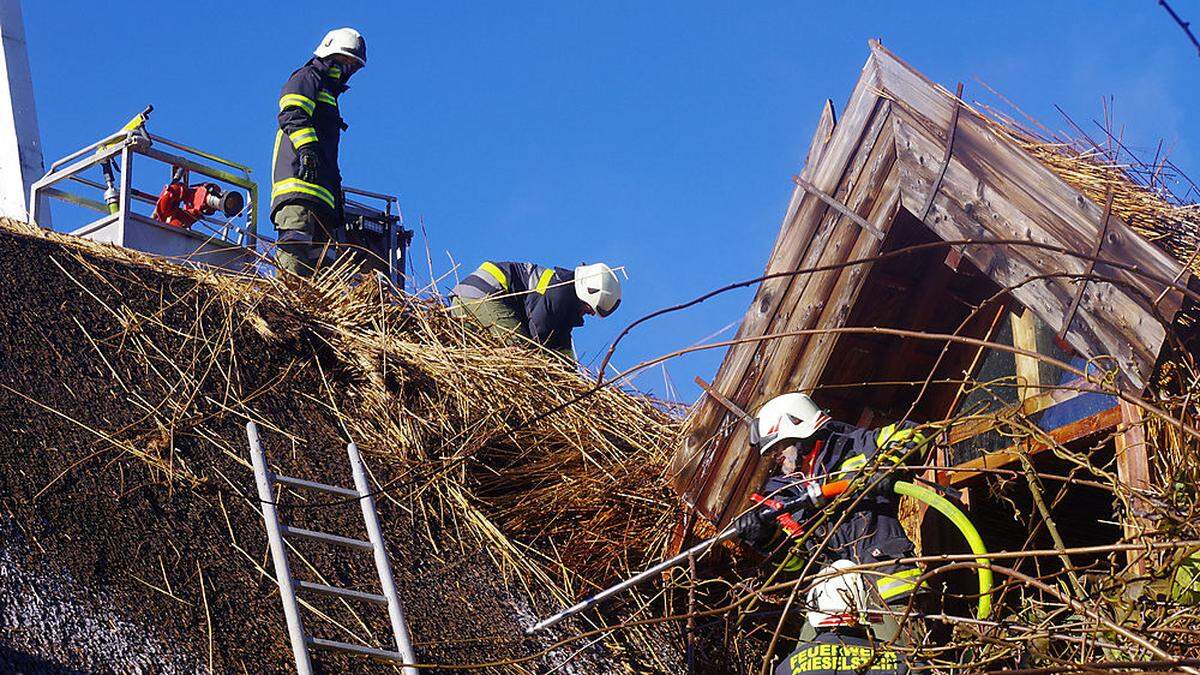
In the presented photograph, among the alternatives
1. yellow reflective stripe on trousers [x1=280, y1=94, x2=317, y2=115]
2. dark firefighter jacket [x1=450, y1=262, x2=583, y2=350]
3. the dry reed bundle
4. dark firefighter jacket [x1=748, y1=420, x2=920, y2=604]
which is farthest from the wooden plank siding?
yellow reflective stripe on trousers [x1=280, y1=94, x2=317, y2=115]

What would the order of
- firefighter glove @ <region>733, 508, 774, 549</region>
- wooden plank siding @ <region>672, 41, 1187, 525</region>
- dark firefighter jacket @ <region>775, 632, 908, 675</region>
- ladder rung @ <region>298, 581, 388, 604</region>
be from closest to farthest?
wooden plank siding @ <region>672, 41, 1187, 525</region>
ladder rung @ <region>298, 581, 388, 604</region>
dark firefighter jacket @ <region>775, 632, 908, 675</region>
firefighter glove @ <region>733, 508, 774, 549</region>

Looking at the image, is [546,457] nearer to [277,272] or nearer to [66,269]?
[277,272]

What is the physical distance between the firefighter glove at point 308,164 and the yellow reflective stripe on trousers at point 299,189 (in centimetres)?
3

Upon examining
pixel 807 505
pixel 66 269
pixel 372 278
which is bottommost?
pixel 807 505

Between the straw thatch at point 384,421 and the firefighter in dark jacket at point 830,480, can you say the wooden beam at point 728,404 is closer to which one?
the firefighter in dark jacket at point 830,480

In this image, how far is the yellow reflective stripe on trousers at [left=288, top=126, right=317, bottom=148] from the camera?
28.7 feet

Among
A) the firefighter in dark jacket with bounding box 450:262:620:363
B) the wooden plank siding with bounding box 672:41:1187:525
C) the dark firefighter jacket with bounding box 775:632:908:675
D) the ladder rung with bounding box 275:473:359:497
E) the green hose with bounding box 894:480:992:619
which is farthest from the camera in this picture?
the firefighter in dark jacket with bounding box 450:262:620:363

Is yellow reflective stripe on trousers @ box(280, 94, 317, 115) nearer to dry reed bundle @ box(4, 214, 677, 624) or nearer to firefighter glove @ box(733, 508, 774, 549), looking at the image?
dry reed bundle @ box(4, 214, 677, 624)

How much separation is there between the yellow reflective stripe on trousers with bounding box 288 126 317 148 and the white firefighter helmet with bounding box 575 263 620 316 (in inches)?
71.3

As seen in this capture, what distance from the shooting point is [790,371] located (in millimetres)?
5809

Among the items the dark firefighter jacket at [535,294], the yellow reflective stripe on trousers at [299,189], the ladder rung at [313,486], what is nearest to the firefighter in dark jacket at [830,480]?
the ladder rung at [313,486]

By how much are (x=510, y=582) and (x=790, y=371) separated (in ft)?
4.67

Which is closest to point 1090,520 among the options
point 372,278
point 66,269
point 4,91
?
point 372,278

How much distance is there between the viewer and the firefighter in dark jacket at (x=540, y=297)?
8.30m
